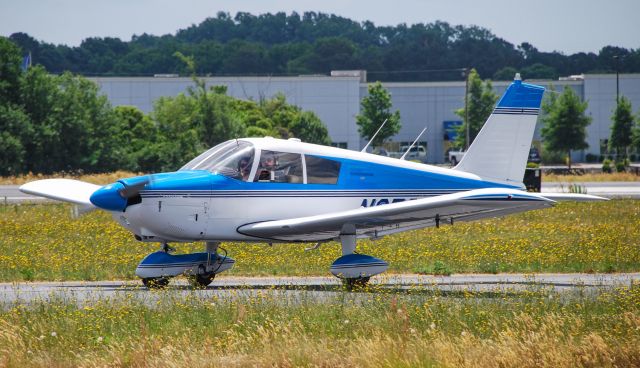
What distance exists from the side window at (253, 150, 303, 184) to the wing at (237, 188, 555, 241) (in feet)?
2.20

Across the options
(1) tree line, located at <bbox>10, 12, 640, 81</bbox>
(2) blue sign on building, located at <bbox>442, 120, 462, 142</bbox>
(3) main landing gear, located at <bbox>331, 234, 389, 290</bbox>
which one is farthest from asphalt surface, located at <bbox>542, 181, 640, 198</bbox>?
(1) tree line, located at <bbox>10, 12, 640, 81</bbox>

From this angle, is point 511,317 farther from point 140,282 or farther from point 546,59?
point 546,59

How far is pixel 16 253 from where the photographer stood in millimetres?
18531

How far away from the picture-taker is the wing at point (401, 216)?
13352 mm

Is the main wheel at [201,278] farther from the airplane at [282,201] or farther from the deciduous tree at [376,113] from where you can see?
the deciduous tree at [376,113]

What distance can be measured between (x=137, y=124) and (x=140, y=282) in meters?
47.5

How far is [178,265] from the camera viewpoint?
14539mm

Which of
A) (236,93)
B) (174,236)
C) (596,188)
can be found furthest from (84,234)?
(236,93)

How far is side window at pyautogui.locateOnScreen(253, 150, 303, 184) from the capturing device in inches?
574

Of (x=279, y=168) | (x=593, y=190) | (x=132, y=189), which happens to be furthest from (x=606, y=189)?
(x=132, y=189)

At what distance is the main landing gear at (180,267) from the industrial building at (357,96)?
67.1 m

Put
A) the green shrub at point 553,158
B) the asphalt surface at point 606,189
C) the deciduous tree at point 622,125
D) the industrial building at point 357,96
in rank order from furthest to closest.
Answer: the industrial building at point 357,96 → the green shrub at point 553,158 → the deciduous tree at point 622,125 → the asphalt surface at point 606,189

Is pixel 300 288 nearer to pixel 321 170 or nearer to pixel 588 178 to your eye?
pixel 321 170

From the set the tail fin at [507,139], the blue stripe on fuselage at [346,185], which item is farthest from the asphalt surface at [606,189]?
the blue stripe on fuselage at [346,185]
